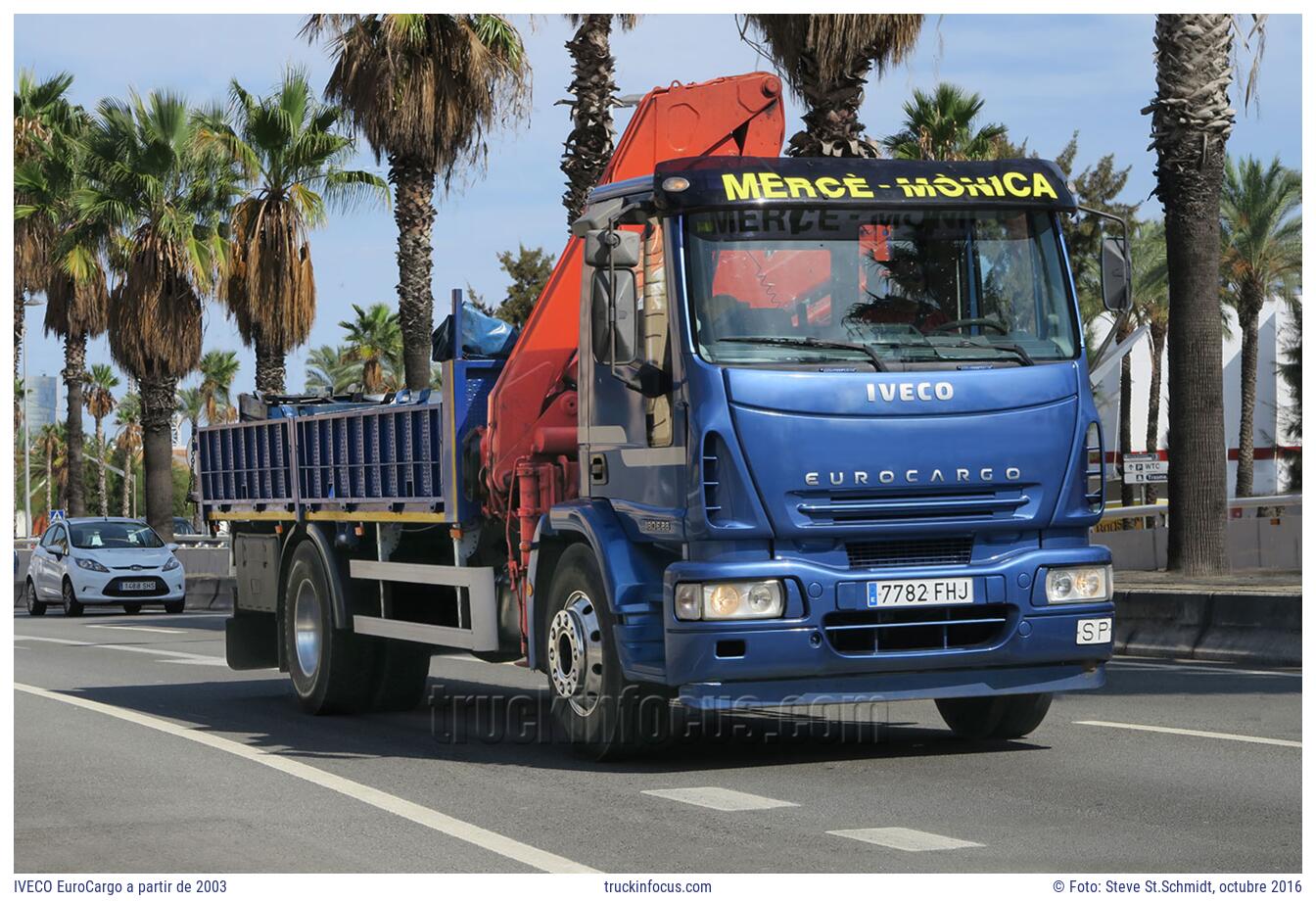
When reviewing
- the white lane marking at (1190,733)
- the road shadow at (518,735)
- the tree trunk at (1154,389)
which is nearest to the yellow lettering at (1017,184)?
the road shadow at (518,735)

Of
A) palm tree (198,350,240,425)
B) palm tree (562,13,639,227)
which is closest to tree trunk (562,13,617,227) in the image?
palm tree (562,13,639,227)

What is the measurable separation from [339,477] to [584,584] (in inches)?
151

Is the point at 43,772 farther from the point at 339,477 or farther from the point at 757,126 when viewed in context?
the point at 757,126

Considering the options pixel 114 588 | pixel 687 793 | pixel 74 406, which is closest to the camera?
pixel 687 793

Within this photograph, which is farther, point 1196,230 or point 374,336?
point 374,336

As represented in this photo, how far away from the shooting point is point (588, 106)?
25.3 meters

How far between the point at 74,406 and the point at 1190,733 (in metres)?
50.0

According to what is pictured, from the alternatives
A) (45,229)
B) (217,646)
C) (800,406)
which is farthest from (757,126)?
(45,229)

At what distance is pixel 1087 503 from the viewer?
9.57 metres

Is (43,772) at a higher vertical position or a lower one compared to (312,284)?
lower

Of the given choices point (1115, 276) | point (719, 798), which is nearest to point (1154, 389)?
point (1115, 276)

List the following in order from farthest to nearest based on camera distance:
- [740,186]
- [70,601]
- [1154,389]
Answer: [1154,389]
[70,601]
[740,186]

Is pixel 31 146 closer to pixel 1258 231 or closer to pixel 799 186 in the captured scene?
pixel 1258 231

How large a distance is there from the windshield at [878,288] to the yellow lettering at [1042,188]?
0.12m
